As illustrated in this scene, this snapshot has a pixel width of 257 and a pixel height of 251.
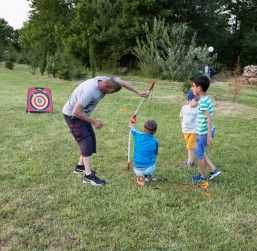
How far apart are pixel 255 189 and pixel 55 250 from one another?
3.01m

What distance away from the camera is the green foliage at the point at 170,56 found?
1003 inches

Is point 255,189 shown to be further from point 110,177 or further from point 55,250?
point 55,250

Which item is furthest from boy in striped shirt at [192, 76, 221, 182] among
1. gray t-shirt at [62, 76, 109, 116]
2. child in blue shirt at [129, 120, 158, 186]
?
gray t-shirt at [62, 76, 109, 116]

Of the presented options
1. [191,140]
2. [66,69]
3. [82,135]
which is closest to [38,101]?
[191,140]

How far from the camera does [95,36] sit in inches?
1319

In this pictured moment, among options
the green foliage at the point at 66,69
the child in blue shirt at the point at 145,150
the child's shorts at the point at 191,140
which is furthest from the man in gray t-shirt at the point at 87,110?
the green foliage at the point at 66,69

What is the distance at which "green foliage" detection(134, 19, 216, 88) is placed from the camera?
25.5 metres

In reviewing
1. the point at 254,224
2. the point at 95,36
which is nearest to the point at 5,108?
the point at 254,224

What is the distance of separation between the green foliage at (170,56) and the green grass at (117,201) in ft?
54.4

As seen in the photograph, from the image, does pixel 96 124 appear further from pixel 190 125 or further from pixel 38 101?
pixel 38 101

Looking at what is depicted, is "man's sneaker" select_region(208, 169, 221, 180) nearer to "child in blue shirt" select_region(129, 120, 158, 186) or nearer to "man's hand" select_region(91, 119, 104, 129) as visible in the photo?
"child in blue shirt" select_region(129, 120, 158, 186)

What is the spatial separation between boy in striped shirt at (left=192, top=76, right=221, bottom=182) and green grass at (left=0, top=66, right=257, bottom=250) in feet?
0.76

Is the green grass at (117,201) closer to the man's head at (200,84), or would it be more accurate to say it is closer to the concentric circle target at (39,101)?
the man's head at (200,84)

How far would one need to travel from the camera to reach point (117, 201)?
5.24 meters
